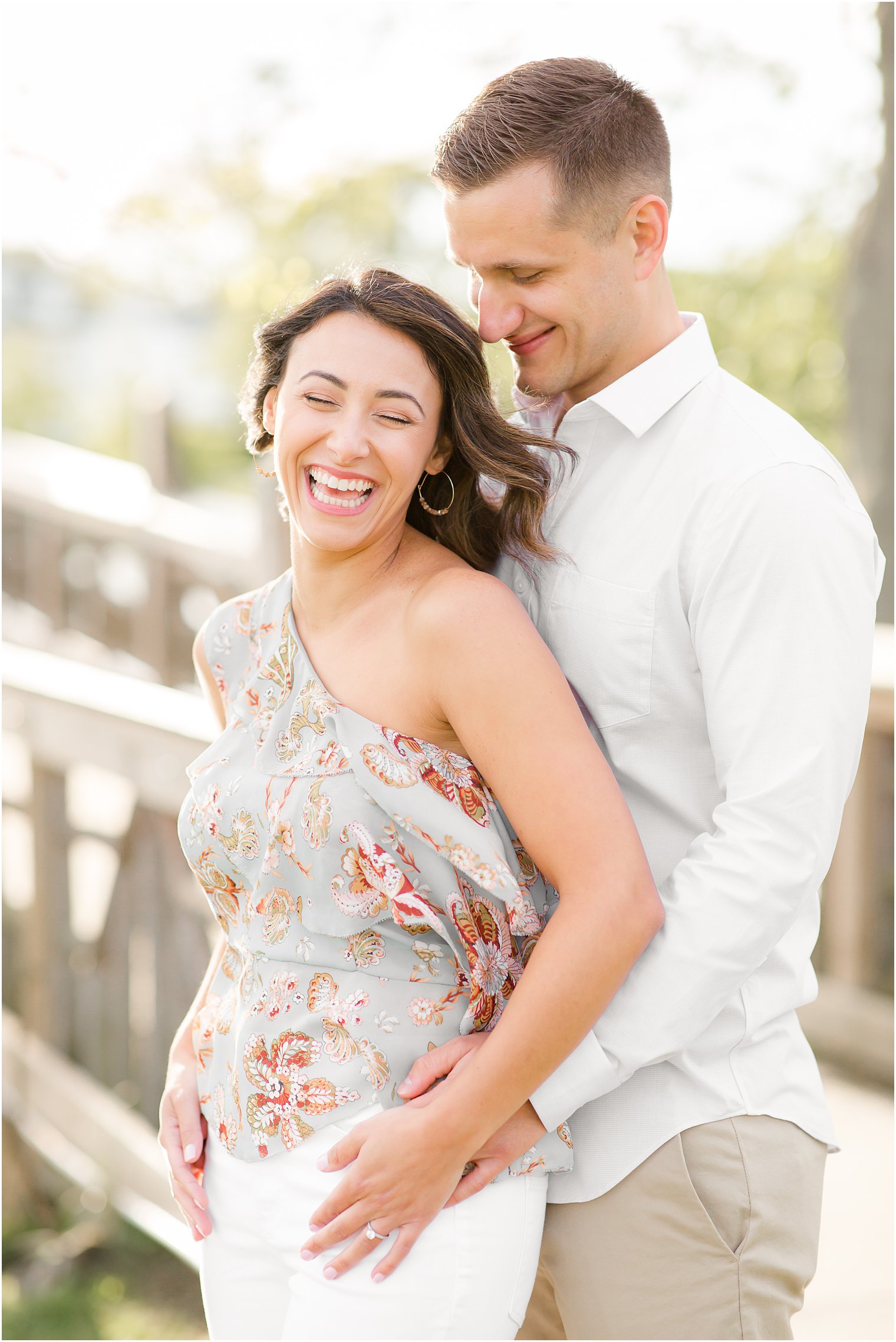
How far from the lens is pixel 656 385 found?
183cm

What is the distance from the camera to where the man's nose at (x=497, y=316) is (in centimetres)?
189

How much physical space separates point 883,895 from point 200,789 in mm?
2242

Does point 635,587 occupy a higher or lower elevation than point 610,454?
lower

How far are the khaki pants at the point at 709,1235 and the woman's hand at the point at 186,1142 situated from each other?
56cm

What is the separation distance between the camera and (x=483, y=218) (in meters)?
1.85

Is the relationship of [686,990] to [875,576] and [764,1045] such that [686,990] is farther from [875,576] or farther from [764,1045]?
[875,576]

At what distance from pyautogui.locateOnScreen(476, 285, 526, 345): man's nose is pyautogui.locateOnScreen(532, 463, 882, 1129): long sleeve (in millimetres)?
466

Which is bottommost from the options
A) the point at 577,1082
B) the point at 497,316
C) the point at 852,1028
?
the point at 852,1028

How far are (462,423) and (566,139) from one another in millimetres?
436

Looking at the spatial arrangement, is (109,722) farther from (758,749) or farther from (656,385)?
(758,749)

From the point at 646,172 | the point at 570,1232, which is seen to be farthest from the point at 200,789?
the point at 646,172

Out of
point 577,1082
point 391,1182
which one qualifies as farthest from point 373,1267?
point 577,1082

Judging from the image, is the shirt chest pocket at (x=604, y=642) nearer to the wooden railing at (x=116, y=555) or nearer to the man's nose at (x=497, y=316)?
the man's nose at (x=497, y=316)

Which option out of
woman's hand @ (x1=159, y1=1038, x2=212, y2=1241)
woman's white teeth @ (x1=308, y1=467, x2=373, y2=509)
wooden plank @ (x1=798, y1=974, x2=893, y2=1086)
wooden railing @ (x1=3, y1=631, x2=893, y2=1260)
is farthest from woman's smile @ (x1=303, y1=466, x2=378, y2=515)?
wooden plank @ (x1=798, y1=974, x2=893, y2=1086)
